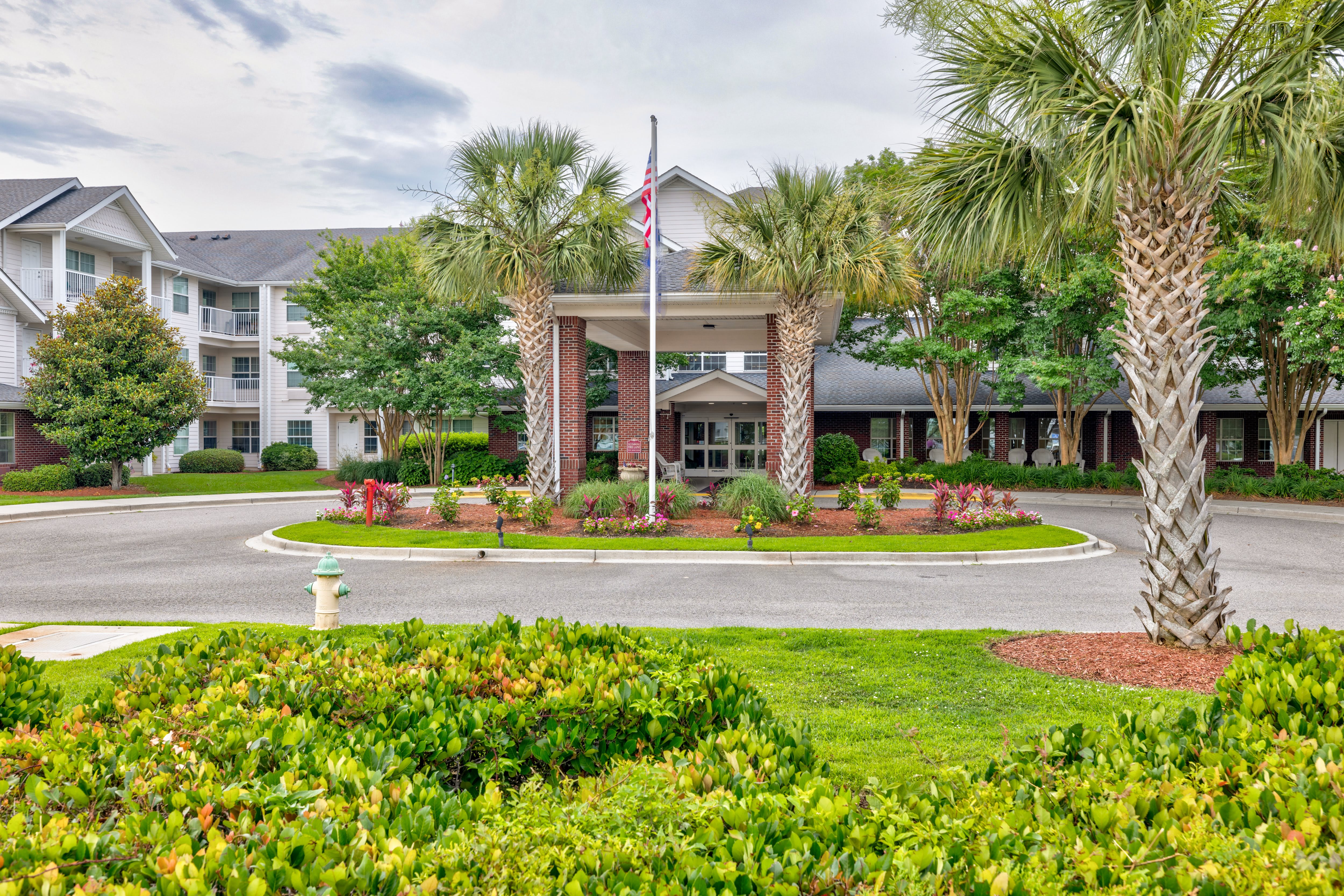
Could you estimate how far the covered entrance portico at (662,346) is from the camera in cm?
1889

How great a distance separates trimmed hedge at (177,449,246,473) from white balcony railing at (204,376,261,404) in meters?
3.80

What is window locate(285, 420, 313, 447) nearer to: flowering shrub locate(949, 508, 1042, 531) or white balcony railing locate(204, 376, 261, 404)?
white balcony railing locate(204, 376, 261, 404)

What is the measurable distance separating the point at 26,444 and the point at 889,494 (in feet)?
94.4

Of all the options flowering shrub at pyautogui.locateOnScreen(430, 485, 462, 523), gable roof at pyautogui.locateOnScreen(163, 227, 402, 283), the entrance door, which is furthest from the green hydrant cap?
the entrance door

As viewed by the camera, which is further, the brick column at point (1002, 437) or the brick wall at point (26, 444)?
the brick column at point (1002, 437)

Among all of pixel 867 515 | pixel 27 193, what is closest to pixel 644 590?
pixel 867 515

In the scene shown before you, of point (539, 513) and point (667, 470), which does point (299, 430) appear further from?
point (539, 513)

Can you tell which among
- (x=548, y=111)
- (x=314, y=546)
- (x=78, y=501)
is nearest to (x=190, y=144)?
(x=78, y=501)

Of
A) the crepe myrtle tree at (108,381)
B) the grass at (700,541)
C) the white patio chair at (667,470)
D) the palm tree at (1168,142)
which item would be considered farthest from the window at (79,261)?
the palm tree at (1168,142)

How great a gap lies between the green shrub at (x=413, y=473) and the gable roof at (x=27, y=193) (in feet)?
51.9

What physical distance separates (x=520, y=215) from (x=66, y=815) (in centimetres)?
1536

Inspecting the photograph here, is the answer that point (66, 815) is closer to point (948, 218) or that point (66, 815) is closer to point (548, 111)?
point (948, 218)

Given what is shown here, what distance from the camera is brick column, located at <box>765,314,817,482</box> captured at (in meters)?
18.7

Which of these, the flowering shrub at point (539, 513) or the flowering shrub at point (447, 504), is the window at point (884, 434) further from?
the flowering shrub at point (447, 504)
